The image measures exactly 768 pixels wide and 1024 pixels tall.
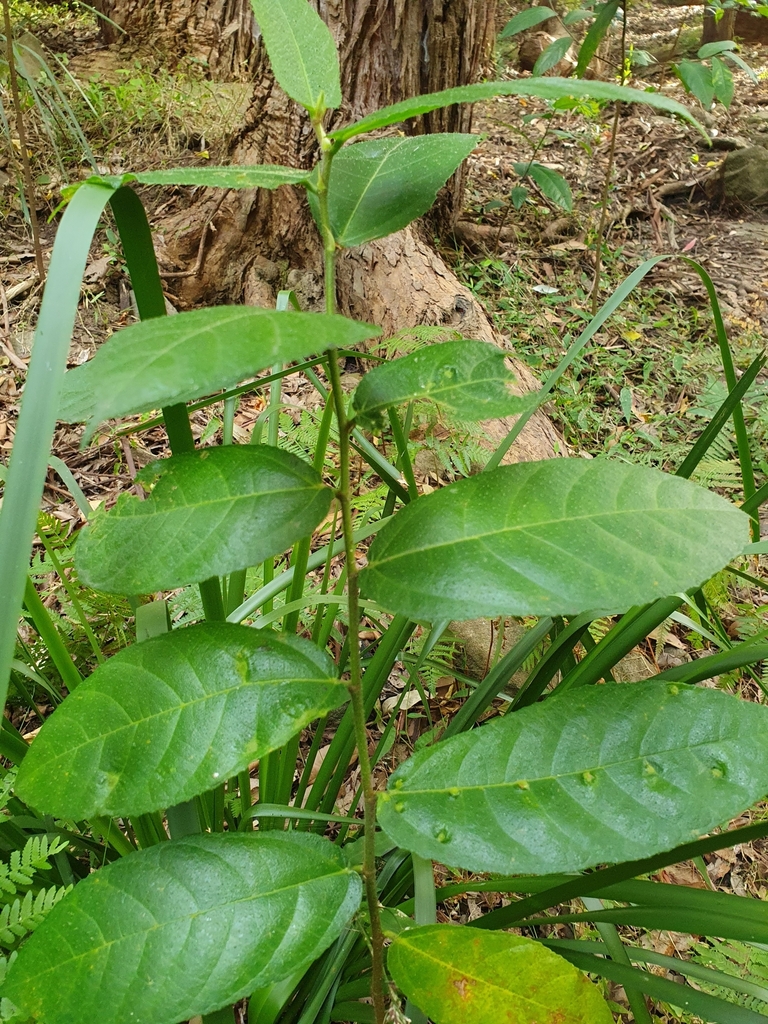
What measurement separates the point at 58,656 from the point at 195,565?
1.49 feet

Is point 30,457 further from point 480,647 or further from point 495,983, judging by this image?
point 480,647

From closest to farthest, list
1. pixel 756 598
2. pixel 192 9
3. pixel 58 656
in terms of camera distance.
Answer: pixel 58 656 < pixel 756 598 < pixel 192 9

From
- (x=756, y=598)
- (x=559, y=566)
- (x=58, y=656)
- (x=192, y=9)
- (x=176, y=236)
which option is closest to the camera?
(x=559, y=566)

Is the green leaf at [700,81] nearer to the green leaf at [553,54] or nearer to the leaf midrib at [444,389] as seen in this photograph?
the green leaf at [553,54]

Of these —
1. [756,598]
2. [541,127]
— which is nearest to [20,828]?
[756,598]

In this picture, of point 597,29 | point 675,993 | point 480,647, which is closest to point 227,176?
point 675,993

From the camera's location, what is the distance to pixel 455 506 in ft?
1.62

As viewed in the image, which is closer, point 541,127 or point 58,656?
point 58,656

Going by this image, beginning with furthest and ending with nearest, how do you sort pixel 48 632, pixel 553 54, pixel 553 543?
pixel 553 54
pixel 48 632
pixel 553 543

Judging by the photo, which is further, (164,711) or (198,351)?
(164,711)

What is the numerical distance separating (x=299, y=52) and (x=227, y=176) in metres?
0.14

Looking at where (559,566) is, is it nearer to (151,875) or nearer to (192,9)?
(151,875)

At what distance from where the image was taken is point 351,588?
1.71ft

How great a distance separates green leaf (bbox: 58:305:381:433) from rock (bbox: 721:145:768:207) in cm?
443
